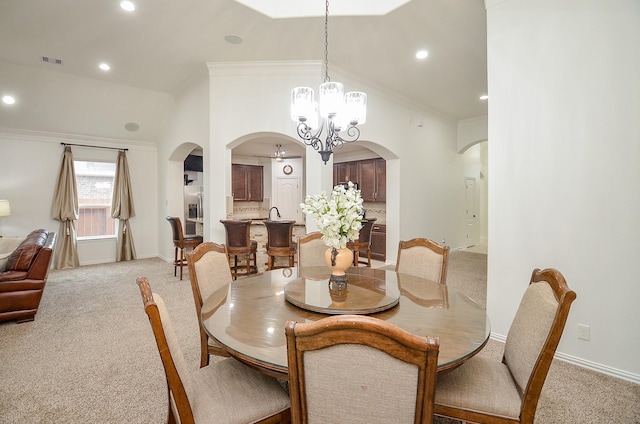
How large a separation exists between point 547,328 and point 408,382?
74 cm

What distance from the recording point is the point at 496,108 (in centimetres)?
285

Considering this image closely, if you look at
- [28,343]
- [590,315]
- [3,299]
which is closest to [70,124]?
[3,299]

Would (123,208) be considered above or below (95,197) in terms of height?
below

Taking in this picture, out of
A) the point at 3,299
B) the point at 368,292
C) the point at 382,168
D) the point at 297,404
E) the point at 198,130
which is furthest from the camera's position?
the point at 382,168

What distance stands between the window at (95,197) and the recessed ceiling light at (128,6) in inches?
168

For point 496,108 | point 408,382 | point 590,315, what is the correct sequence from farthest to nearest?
point 496,108 → point 590,315 → point 408,382

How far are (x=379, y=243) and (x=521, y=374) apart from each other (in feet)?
17.3

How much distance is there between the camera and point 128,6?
10.5 ft

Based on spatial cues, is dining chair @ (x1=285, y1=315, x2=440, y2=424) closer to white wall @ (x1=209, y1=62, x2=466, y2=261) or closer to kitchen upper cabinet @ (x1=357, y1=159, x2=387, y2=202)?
white wall @ (x1=209, y1=62, x2=466, y2=261)

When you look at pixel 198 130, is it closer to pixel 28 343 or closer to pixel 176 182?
pixel 176 182

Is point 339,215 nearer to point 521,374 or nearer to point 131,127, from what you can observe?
point 521,374

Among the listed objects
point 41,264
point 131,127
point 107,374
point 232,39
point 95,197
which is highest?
point 232,39

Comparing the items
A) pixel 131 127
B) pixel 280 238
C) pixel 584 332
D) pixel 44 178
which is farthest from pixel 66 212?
pixel 584 332

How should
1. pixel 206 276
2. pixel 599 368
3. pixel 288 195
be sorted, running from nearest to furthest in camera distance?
pixel 206 276 < pixel 599 368 < pixel 288 195
